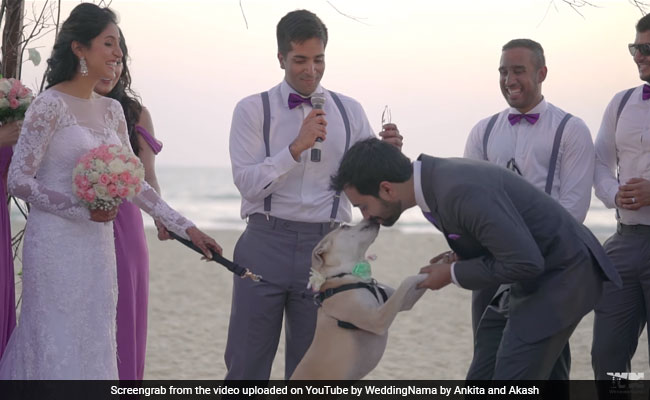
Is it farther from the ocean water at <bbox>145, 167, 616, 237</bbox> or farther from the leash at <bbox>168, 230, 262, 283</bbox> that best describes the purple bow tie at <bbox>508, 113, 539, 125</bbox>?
the ocean water at <bbox>145, 167, 616, 237</bbox>

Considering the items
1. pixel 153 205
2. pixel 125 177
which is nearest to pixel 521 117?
pixel 153 205

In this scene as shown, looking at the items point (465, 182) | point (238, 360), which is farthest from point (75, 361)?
point (465, 182)

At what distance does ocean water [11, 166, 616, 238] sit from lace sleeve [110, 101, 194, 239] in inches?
790

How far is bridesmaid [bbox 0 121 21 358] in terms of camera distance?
15.6ft

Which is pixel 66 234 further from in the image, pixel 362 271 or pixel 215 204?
pixel 215 204

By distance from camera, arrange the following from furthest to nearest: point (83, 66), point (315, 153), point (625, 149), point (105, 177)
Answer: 1. point (625, 149)
2. point (315, 153)
3. point (83, 66)
4. point (105, 177)

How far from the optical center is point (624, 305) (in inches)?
208

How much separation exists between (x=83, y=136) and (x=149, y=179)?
113 centimetres

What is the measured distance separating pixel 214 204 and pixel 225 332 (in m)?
27.3

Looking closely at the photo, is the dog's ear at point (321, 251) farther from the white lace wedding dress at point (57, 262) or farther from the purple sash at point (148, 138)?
the purple sash at point (148, 138)

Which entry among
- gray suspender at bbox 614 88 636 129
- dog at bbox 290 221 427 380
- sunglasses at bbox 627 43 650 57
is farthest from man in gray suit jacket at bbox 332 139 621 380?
sunglasses at bbox 627 43 650 57

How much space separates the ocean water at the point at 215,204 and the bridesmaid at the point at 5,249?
2016 cm

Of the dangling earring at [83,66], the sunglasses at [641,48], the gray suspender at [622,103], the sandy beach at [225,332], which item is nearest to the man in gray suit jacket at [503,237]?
the dangling earring at [83,66]

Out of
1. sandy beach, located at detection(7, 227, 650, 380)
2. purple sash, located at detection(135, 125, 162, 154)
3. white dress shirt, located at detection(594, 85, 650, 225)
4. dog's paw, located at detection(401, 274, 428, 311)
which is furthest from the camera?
sandy beach, located at detection(7, 227, 650, 380)
